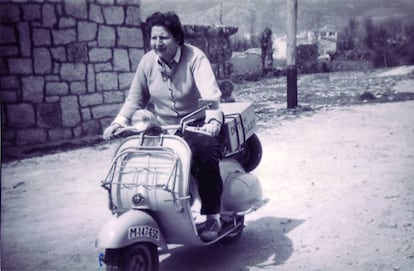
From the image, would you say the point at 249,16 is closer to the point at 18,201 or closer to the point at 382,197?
the point at 382,197

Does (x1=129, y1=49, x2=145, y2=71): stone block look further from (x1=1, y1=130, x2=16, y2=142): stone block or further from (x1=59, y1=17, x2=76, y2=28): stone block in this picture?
(x1=1, y1=130, x2=16, y2=142): stone block

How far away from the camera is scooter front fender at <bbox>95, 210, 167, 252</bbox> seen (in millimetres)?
2199

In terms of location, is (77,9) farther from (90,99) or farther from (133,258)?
(133,258)

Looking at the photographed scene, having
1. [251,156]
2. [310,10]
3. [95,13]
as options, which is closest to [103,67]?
[95,13]

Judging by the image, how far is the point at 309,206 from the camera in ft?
11.8

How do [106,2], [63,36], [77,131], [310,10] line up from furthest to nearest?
[106,2] → [77,131] → [63,36] → [310,10]

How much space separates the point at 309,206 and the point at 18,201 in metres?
2.51

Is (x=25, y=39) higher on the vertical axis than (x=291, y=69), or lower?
higher

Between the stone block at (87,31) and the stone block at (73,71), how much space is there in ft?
1.27

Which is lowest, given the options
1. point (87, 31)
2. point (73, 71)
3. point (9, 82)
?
point (9, 82)

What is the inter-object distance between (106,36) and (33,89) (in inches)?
55.1

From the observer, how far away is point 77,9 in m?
6.45

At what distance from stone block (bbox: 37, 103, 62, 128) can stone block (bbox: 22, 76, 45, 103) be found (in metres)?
0.11

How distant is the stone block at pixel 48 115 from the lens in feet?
19.8
